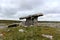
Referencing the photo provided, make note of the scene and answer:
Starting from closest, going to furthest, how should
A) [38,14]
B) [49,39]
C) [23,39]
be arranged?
[23,39] < [49,39] < [38,14]

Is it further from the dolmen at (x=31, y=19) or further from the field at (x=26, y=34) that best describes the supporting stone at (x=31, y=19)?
the field at (x=26, y=34)

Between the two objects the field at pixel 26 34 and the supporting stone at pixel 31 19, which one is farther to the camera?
the supporting stone at pixel 31 19

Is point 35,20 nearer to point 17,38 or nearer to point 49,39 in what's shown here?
point 49,39

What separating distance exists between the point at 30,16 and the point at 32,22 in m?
1.72

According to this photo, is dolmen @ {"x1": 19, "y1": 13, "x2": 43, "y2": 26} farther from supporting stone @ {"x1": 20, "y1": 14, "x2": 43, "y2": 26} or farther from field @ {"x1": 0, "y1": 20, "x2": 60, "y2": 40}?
field @ {"x1": 0, "y1": 20, "x2": 60, "y2": 40}

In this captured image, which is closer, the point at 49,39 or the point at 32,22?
the point at 49,39

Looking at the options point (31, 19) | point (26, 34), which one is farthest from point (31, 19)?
point (26, 34)

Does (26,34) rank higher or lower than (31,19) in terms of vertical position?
higher

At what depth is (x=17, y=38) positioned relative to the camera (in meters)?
15.9

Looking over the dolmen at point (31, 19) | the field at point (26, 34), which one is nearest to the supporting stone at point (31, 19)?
the dolmen at point (31, 19)

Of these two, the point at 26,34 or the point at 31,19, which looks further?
the point at 31,19

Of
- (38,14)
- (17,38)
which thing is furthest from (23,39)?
(38,14)

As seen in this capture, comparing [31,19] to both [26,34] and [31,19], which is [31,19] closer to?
[31,19]

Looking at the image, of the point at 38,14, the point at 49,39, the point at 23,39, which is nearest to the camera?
the point at 23,39
